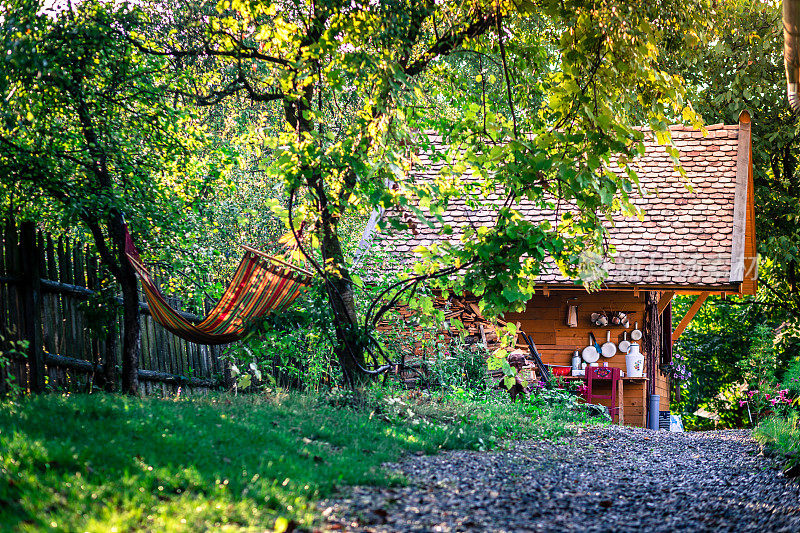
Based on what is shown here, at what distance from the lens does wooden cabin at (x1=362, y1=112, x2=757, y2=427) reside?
998cm

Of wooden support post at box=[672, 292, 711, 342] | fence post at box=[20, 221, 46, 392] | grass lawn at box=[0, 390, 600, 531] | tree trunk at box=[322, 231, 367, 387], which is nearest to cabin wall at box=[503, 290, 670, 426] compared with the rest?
wooden support post at box=[672, 292, 711, 342]

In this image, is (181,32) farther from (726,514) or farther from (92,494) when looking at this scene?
(726,514)

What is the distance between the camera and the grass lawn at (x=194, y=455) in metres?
2.76

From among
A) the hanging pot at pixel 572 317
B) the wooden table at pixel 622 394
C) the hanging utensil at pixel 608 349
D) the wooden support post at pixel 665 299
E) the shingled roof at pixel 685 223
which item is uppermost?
the shingled roof at pixel 685 223

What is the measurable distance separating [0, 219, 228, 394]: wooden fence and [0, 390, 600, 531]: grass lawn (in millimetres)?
1009

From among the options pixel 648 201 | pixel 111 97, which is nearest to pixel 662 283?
Answer: pixel 648 201

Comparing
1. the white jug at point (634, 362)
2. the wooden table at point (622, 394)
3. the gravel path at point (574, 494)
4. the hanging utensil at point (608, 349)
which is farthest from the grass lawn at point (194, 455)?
the white jug at point (634, 362)

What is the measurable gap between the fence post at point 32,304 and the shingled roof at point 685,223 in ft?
14.6

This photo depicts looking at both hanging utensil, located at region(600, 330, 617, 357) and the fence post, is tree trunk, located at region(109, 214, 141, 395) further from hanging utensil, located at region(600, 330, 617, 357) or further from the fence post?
hanging utensil, located at region(600, 330, 617, 357)

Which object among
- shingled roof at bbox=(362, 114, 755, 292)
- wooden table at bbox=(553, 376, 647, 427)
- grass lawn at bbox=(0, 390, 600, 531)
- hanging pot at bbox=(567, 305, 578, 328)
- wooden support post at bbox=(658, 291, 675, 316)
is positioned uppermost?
shingled roof at bbox=(362, 114, 755, 292)

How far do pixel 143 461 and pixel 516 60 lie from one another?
4444 millimetres

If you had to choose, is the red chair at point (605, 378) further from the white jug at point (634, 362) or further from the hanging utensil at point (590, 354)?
the white jug at point (634, 362)

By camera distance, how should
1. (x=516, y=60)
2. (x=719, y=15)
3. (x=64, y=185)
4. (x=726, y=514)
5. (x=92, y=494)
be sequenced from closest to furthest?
(x=92, y=494) → (x=726, y=514) → (x=64, y=185) → (x=516, y=60) → (x=719, y=15)

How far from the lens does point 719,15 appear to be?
695cm
